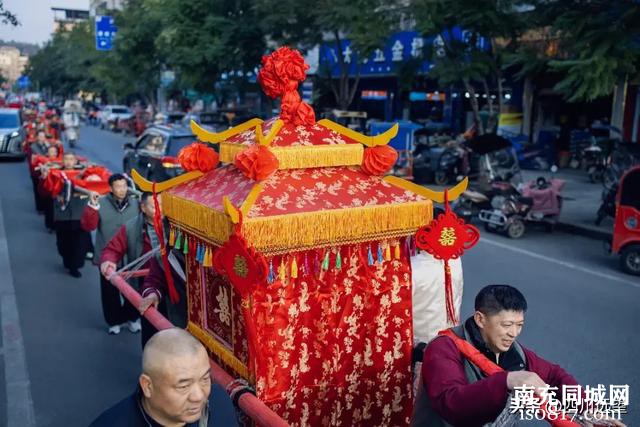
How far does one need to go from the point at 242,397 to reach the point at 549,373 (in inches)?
52.3

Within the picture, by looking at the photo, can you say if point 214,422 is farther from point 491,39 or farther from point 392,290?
point 491,39

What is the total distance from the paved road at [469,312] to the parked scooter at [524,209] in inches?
11.2

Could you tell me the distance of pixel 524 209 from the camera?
1126cm

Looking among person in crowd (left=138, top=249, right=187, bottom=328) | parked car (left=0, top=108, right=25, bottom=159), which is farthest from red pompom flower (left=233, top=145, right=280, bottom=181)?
parked car (left=0, top=108, right=25, bottom=159)

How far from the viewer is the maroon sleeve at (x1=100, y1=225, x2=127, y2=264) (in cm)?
511

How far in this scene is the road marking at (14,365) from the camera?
4898 millimetres

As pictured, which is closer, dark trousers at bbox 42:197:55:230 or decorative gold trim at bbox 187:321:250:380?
decorative gold trim at bbox 187:321:250:380

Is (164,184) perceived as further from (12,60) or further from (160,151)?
(12,60)

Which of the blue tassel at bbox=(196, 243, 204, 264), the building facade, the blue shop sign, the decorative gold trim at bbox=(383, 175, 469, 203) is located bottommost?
the blue tassel at bbox=(196, 243, 204, 264)

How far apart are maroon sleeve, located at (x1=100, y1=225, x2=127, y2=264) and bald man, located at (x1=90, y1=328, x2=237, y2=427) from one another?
2960 mm

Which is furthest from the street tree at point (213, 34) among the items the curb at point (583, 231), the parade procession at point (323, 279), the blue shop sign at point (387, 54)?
the curb at point (583, 231)

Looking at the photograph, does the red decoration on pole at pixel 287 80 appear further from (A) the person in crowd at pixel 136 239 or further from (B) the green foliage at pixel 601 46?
(B) the green foliage at pixel 601 46

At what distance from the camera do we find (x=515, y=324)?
2631mm

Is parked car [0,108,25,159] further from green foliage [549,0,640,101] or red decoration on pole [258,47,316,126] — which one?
red decoration on pole [258,47,316,126]
